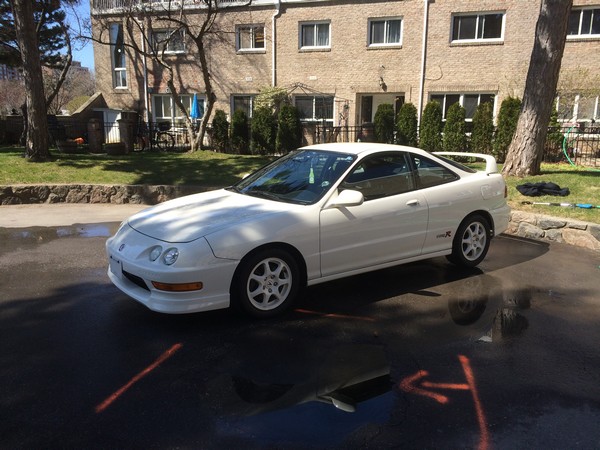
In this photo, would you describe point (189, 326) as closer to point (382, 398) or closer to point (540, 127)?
point (382, 398)

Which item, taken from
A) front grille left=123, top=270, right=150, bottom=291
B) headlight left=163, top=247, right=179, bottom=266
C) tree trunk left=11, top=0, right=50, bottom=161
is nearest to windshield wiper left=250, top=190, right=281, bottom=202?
headlight left=163, top=247, right=179, bottom=266

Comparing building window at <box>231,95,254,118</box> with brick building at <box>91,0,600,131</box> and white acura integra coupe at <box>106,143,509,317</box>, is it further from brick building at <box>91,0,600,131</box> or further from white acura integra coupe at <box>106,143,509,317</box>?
white acura integra coupe at <box>106,143,509,317</box>

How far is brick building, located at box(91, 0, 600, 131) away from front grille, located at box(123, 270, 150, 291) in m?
17.1

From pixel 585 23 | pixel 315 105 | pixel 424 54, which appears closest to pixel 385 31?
pixel 424 54

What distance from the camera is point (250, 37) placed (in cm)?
2150

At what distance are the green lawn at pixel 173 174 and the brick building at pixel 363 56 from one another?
7.35 m

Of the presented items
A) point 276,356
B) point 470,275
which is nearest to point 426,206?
point 470,275

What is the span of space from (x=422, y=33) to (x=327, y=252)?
16786 millimetres

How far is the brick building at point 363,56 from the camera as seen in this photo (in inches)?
709

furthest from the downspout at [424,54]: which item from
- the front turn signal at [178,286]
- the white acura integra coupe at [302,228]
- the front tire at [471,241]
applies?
the front turn signal at [178,286]

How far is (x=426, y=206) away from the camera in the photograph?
5441mm

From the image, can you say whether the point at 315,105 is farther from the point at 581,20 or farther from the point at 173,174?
the point at 173,174

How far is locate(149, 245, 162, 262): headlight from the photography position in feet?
13.7

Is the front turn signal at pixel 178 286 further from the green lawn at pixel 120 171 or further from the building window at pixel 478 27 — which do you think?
the building window at pixel 478 27
